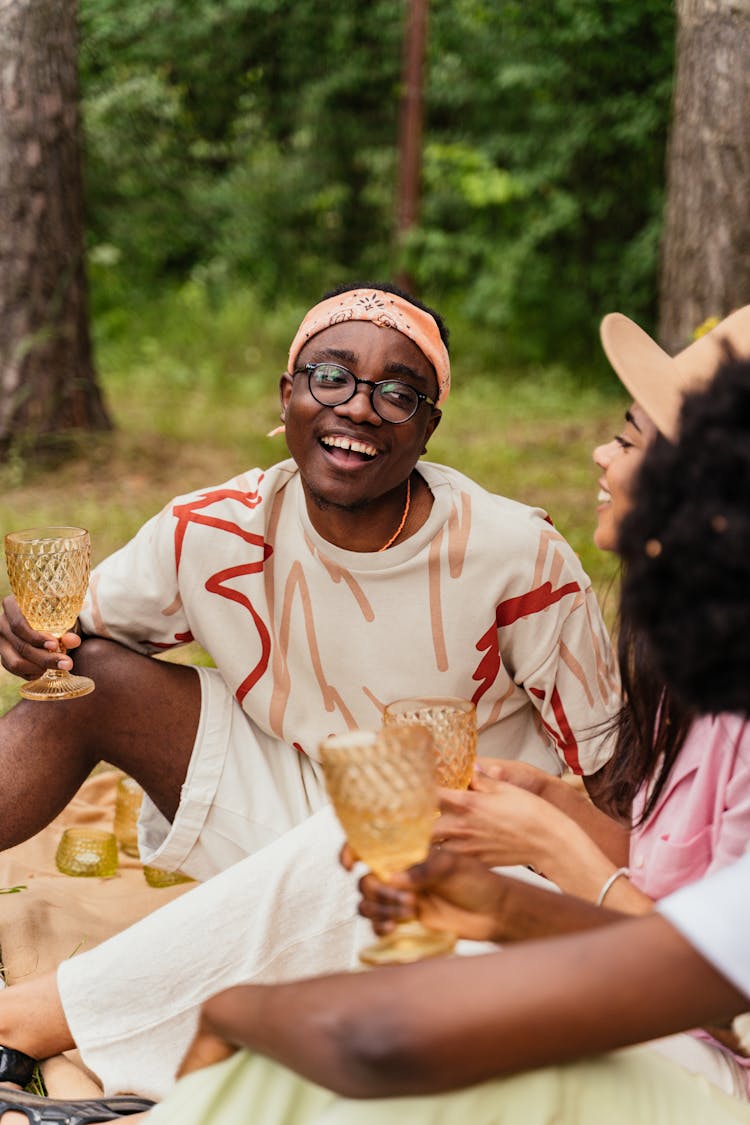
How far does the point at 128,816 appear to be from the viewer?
12.6 feet

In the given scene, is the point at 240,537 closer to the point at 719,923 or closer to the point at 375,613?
the point at 375,613

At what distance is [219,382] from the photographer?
400 inches

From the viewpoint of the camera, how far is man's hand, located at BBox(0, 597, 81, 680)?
2945 mm

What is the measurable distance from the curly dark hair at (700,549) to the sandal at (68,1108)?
142 centimetres

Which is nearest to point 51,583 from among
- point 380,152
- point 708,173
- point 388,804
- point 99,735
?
point 99,735

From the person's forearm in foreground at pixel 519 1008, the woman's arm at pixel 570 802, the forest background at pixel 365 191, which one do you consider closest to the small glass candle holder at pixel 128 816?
the woman's arm at pixel 570 802

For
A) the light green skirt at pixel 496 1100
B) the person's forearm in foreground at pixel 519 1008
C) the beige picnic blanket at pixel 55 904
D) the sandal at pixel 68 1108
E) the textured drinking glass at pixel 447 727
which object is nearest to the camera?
the person's forearm in foreground at pixel 519 1008

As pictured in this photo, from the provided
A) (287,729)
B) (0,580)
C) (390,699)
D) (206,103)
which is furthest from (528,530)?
(206,103)

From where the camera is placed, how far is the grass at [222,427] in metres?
6.96

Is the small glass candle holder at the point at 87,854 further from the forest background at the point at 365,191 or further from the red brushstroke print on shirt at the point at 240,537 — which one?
the forest background at the point at 365,191

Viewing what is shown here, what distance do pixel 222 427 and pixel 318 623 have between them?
585cm

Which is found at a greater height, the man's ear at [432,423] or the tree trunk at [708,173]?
the tree trunk at [708,173]

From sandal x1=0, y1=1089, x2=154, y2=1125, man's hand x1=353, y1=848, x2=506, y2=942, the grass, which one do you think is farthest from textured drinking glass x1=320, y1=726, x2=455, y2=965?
the grass

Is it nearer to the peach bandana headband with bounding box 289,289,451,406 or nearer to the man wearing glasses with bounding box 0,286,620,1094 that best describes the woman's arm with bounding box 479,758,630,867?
the man wearing glasses with bounding box 0,286,620,1094
